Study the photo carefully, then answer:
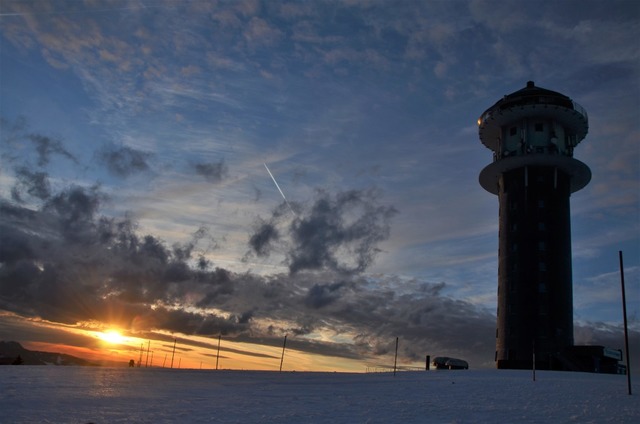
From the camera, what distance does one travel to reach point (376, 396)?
99.6 feet

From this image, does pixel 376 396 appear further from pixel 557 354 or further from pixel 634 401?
pixel 557 354

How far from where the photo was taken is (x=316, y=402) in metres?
27.5

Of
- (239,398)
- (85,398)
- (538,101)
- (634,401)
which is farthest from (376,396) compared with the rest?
(538,101)

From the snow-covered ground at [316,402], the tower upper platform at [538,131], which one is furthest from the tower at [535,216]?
the snow-covered ground at [316,402]

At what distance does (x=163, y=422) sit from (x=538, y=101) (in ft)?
205

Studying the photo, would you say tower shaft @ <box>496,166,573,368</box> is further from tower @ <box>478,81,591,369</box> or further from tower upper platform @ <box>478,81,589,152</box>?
tower upper platform @ <box>478,81,589,152</box>

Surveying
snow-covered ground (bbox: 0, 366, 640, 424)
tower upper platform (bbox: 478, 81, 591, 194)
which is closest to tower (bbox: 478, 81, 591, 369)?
tower upper platform (bbox: 478, 81, 591, 194)

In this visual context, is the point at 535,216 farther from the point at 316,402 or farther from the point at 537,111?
the point at 316,402

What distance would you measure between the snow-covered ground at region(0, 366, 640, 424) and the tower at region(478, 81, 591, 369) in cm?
2695

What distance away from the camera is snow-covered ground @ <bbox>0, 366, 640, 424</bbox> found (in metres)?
22.2

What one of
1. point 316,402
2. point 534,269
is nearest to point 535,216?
point 534,269

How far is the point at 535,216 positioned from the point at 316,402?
4727cm

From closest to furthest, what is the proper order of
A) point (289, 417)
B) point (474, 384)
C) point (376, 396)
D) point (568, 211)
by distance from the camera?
point (289, 417) < point (376, 396) < point (474, 384) < point (568, 211)

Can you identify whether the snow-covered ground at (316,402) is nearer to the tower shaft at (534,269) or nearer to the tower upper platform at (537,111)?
the tower shaft at (534,269)
